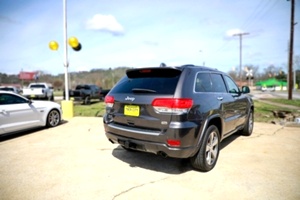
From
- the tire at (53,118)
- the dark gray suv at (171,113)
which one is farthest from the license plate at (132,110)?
the tire at (53,118)

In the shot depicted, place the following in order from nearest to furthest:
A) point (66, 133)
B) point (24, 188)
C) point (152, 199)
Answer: point (152, 199)
point (24, 188)
point (66, 133)

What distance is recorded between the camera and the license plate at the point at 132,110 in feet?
11.5

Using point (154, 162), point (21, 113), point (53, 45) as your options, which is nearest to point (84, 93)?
point (53, 45)

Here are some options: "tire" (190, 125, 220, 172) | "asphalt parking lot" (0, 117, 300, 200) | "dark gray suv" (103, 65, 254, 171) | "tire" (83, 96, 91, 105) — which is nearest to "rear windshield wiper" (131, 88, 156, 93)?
"dark gray suv" (103, 65, 254, 171)

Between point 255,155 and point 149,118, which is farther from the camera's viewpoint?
point 255,155

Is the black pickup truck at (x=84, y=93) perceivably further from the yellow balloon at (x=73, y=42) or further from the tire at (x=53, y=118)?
the tire at (x=53, y=118)

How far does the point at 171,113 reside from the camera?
3201mm

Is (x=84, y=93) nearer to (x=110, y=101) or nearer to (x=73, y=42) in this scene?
(x=73, y=42)

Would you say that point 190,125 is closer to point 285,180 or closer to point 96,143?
point 285,180

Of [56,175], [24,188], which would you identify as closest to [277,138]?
[56,175]

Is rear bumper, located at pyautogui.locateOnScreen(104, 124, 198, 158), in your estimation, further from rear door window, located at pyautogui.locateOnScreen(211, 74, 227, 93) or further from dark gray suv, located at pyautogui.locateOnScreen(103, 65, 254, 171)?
rear door window, located at pyautogui.locateOnScreen(211, 74, 227, 93)

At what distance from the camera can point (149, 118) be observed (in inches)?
133

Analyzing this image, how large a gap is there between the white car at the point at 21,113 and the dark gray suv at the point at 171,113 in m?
3.74

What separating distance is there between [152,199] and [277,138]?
189 inches
